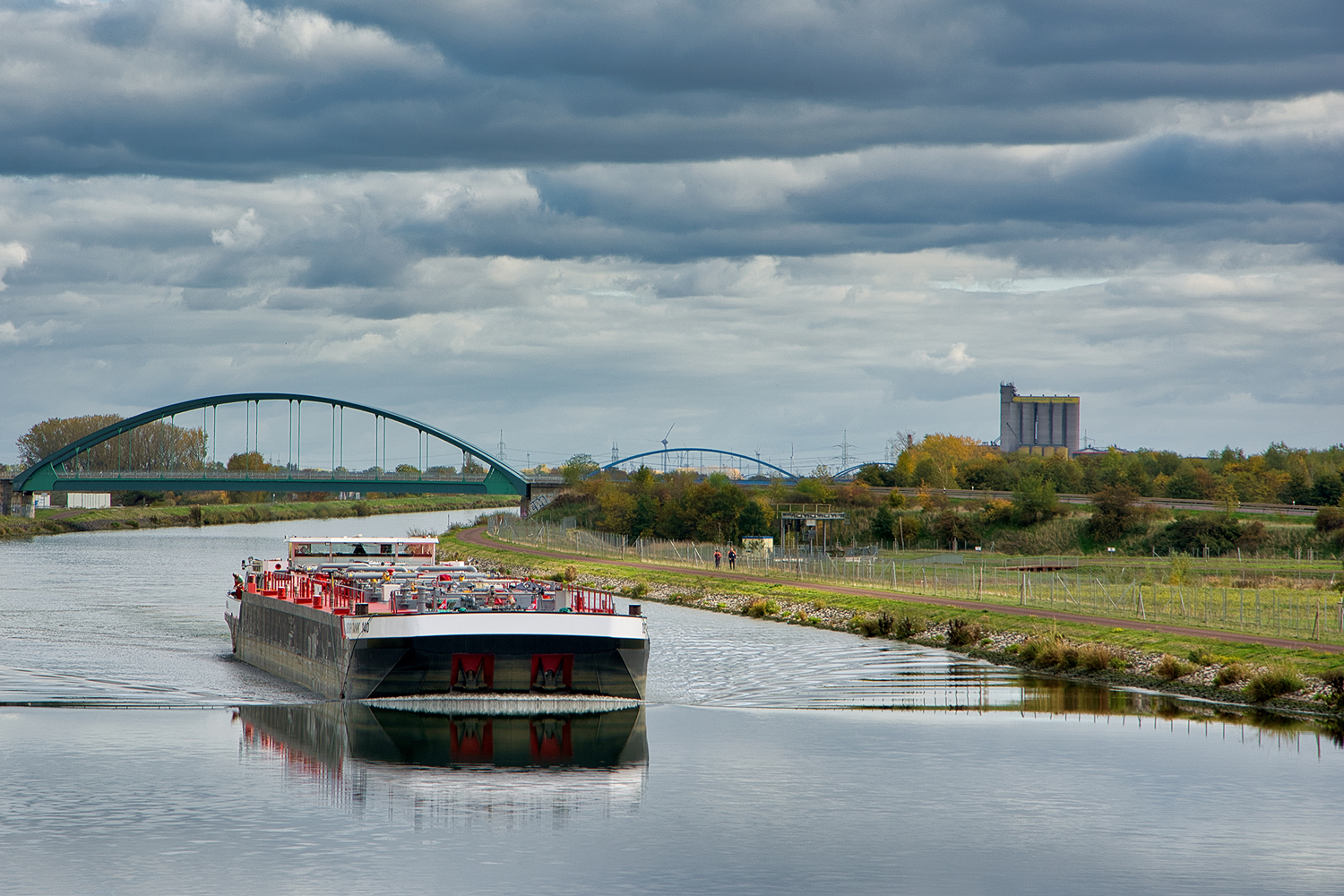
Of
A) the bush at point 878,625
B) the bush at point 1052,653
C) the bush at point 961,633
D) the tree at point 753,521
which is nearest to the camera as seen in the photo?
the bush at point 1052,653

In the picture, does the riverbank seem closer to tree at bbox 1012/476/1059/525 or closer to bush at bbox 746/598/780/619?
bush at bbox 746/598/780/619

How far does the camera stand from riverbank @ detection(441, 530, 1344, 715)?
3391 cm

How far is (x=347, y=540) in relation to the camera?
47719 mm

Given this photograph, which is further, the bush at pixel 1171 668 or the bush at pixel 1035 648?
the bush at pixel 1035 648

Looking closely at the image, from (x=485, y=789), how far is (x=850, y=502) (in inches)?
3521

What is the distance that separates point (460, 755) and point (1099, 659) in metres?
18.5

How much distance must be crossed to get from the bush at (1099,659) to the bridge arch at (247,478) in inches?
3931

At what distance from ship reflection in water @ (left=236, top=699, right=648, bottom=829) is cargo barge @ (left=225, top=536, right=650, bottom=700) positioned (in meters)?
0.62

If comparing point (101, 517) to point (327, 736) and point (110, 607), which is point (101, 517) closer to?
point (110, 607)

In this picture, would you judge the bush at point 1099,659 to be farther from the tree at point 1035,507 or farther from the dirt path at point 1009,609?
the tree at point 1035,507

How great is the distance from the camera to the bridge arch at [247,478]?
13525cm

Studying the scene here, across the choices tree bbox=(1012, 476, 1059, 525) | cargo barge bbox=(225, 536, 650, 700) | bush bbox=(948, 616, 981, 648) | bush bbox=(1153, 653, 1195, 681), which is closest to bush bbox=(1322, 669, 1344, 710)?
bush bbox=(1153, 653, 1195, 681)

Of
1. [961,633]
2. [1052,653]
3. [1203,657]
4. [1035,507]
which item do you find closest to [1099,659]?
[1052,653]

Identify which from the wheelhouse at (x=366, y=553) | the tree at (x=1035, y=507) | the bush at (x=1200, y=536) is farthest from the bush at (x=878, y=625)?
the tree at (x=1035, y=507)
